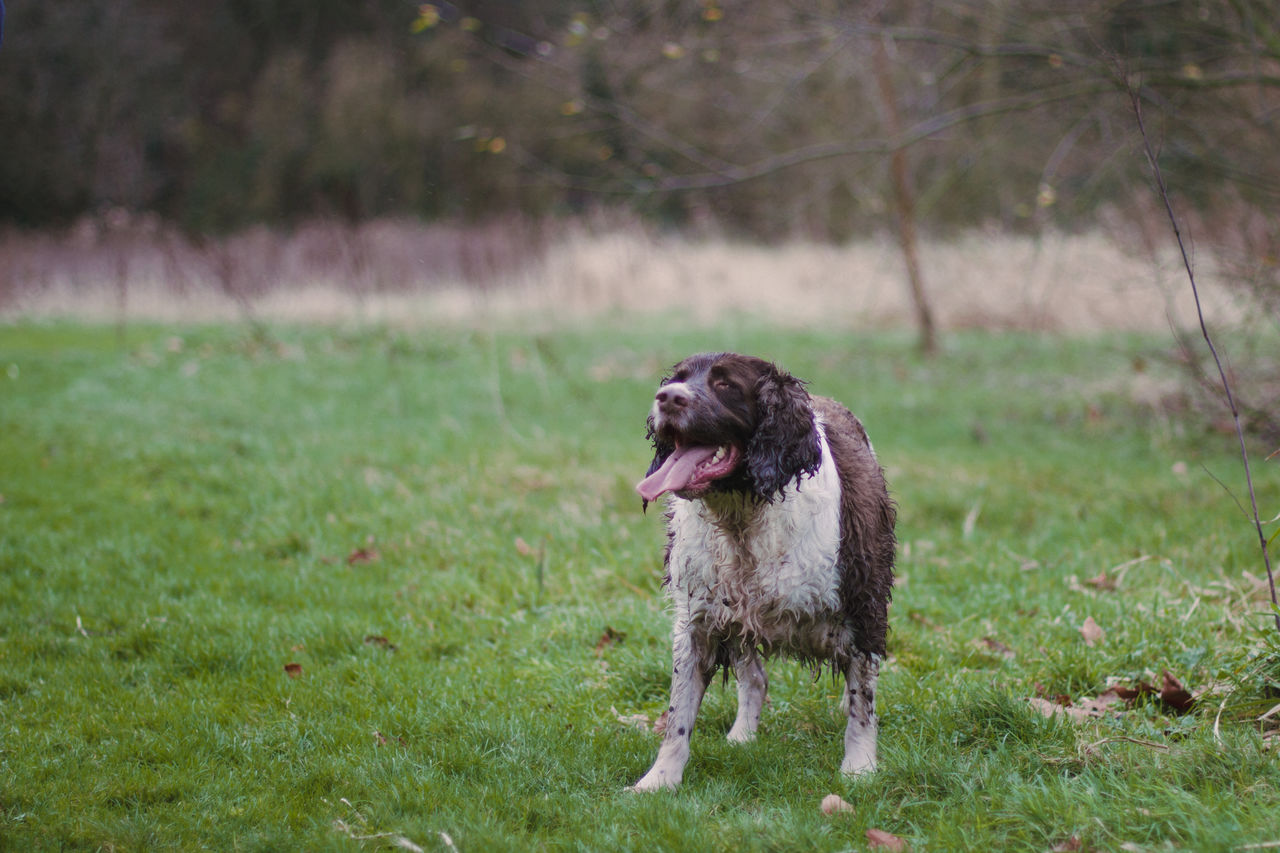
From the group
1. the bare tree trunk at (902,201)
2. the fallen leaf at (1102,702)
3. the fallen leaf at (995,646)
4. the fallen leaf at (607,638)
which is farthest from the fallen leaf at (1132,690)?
the bare tree trunk at (902,201)

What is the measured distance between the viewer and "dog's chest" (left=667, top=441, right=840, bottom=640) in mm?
3580

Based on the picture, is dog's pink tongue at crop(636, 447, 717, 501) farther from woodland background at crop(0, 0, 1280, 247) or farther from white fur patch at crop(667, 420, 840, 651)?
woodland background at crop(0, 0, 1280, 247)

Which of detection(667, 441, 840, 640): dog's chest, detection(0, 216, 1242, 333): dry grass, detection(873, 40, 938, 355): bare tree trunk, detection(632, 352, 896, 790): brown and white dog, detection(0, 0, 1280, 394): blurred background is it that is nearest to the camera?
detection(632, 352, 896, 790): brown and white dog

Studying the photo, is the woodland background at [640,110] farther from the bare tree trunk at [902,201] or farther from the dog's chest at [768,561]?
the dog's chest at [768,561]

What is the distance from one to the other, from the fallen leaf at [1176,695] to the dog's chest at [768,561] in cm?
136

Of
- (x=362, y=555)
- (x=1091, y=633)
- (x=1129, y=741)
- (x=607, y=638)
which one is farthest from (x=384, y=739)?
(x=1091, y=633)

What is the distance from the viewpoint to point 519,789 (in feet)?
11.6

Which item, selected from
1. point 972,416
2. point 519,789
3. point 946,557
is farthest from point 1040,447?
point 519,789

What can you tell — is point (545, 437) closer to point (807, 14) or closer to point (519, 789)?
point (807, 14)

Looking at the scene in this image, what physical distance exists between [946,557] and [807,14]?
447 cm

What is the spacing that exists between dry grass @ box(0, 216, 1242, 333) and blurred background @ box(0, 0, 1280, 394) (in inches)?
3.0

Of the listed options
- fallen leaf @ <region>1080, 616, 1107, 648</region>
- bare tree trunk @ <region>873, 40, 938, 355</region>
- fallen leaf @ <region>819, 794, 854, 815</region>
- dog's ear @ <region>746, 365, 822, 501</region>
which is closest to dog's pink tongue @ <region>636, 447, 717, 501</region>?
dog's ear @ <region>746, 365, 822, 501</region>

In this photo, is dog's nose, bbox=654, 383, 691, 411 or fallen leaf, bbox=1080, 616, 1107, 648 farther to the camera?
fallen leaf, bbox=1080, 616, 1107, 648

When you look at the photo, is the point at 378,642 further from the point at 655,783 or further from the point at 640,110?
the point at 640,110
